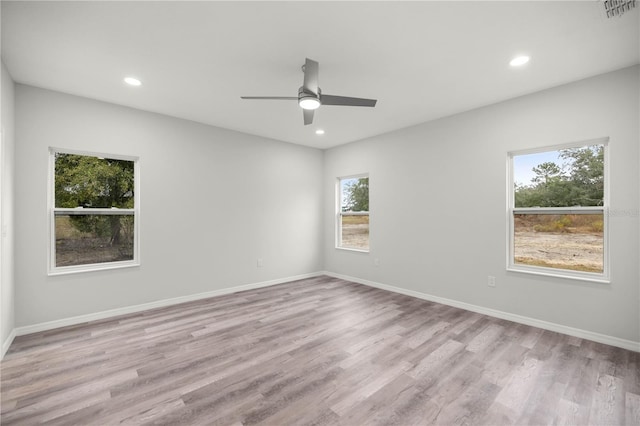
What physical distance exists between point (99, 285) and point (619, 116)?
6051mm

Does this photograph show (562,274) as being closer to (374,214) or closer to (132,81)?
(374,214)

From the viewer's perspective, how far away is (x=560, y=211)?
316cm

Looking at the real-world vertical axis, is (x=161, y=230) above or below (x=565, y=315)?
above

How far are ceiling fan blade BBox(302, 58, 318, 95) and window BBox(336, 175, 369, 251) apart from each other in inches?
121

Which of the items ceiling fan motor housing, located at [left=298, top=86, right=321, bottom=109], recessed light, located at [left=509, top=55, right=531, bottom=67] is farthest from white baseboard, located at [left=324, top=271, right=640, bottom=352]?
ceiling fan motor housing, located at [left=298, top=86, right=321, bottom=109]

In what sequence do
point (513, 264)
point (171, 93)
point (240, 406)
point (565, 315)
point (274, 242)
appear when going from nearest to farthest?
1. point (240, 406)
2. point (565, 315)
3. point (171, 93)
4. point (513, 264)
5. point (274, 242)

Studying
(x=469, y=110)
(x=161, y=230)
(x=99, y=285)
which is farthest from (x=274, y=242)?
(x=469, y=110)

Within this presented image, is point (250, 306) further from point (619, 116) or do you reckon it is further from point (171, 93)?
point (619, 116)

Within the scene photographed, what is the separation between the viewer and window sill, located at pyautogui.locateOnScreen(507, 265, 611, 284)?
2873mm

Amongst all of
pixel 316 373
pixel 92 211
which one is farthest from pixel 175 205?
pixel 316 373

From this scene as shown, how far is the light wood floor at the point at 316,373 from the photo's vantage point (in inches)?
72.3

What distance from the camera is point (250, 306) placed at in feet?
13.0

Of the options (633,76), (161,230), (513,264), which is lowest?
(513,264)

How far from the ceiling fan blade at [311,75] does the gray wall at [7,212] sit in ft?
8.98
